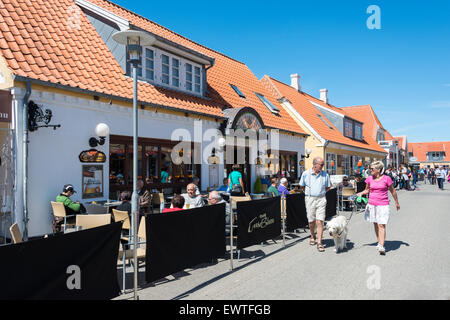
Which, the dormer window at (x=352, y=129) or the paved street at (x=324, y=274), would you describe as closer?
the paved street at (x=324, y=274)

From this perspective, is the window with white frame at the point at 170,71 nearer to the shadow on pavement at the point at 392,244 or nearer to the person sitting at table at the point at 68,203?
the person sitting at table at the point at 68,203

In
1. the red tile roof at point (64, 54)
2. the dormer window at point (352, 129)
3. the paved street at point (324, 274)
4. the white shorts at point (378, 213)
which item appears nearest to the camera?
the paved street at point (324, 274)

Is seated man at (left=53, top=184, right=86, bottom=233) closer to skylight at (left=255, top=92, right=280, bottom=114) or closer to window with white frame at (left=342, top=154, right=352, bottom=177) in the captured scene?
skylight at (left=255, top=92, right=280, bottom=114)

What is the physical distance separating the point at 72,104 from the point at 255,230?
5346 millimetres

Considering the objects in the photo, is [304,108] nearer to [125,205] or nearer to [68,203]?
[125,205]

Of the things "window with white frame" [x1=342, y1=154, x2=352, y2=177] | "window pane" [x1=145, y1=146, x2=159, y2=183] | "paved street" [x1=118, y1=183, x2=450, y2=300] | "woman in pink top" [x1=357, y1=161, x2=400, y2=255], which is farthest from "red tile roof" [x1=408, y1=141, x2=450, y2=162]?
"woman in pink top" [x1=357, y1=161, x2=400, y2=255]

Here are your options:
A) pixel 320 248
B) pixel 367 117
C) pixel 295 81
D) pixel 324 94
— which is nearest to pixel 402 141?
pixel 367 117

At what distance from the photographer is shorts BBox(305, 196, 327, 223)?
7043 millimetres

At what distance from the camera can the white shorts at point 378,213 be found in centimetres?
648

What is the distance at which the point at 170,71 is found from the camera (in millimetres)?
11680

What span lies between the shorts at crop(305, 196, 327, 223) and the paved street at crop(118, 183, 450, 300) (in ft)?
2.26

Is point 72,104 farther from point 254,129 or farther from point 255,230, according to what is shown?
point 254,129

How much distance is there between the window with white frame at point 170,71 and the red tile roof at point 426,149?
7776 centimetres

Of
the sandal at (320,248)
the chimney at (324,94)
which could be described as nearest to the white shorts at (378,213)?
the sandal at (320,248)
